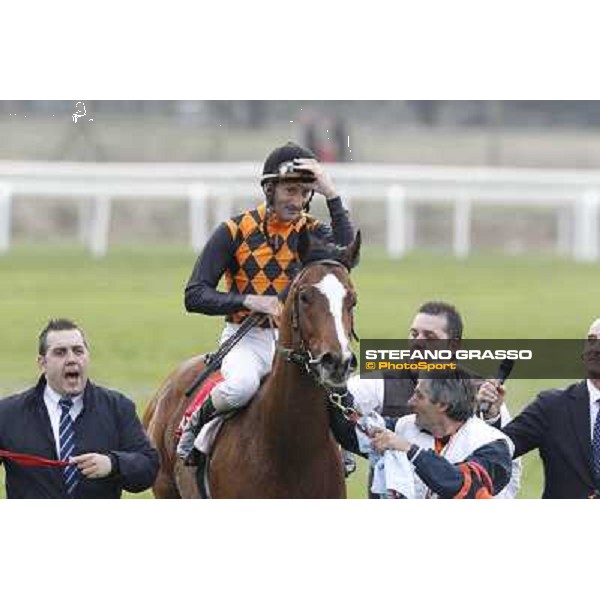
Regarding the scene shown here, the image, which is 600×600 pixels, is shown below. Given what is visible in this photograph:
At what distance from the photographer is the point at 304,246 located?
6.93 metres

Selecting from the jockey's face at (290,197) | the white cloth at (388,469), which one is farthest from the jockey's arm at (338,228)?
the white cloth at (388,469)

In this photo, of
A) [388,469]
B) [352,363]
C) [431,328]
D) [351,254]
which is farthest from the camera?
[431,328]

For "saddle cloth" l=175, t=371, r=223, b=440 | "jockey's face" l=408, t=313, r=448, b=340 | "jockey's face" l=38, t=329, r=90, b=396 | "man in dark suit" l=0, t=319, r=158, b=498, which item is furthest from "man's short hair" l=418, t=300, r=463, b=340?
"jockey's face" l=38, t=329, r=90, b=396

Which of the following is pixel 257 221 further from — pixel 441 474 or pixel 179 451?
pixel 441 474

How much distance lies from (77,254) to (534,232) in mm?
6606

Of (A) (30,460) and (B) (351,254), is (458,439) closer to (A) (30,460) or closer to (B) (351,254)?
(B) (351,254)

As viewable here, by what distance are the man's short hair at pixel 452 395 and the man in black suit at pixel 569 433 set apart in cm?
65

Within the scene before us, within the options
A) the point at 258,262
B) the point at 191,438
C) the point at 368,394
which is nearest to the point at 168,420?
the point at 191,438

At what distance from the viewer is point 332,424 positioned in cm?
710

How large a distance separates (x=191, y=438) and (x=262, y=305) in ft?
2.46

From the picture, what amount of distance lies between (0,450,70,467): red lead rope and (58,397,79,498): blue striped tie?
1.6 inches

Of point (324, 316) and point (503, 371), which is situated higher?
point (324, 316)

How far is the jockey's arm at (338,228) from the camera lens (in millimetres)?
Answer: 7320

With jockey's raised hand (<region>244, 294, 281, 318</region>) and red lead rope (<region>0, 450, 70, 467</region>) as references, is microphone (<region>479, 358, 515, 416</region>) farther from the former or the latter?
red lead rope (<region>0, 450, 70, 467</region>)
